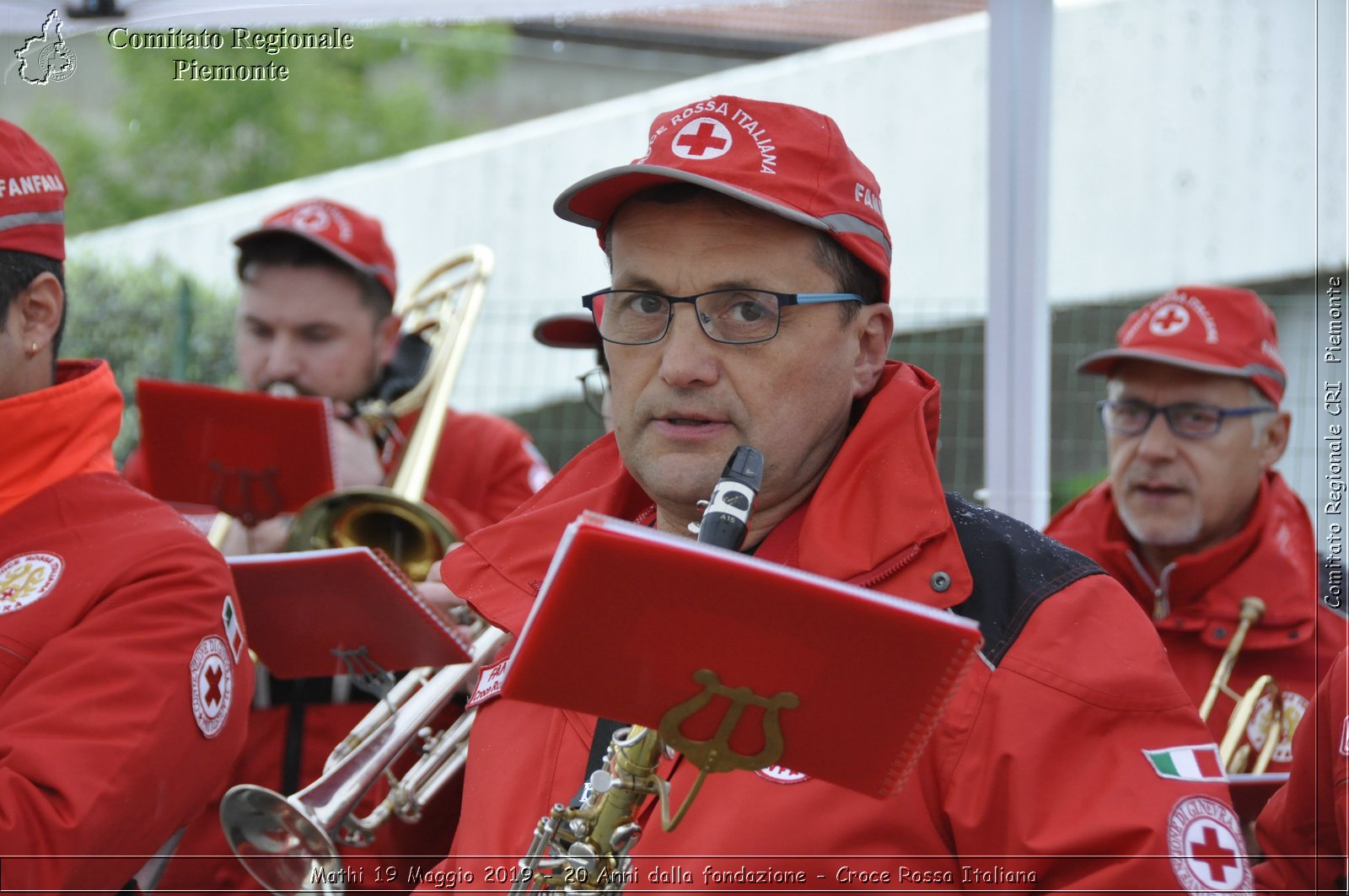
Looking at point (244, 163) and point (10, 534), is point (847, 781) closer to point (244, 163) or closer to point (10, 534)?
point (10, 534)

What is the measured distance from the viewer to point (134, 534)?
101 inches

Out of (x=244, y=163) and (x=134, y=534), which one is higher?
(x=244, y=163)

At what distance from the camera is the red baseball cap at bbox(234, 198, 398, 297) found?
453 cm

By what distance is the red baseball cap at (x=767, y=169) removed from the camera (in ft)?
6.95

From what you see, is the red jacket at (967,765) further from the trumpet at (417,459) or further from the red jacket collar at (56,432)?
the trumpet at (417,459)

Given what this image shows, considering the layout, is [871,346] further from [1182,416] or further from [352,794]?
[1182,416]

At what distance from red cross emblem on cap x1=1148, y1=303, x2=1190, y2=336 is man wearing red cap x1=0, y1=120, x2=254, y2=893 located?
2615 millimetres

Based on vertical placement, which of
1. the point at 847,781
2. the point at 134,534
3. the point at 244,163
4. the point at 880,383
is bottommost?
the point at 847,781

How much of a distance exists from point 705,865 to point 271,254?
3172mm

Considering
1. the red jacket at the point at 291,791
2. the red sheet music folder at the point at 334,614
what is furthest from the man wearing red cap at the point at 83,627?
the red jacket at the point at 291,791

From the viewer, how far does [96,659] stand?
7.68ft

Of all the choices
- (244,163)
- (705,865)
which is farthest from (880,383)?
(244,163)

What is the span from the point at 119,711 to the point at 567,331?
2070 mm

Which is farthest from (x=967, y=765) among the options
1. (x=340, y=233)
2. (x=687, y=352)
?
(x=340, y=233)
